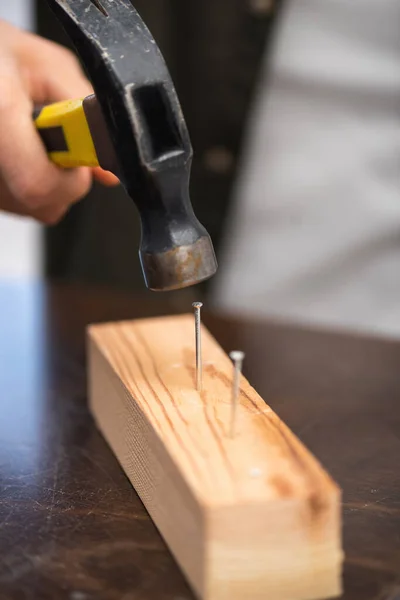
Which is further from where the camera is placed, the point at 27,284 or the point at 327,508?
the point at 27,284

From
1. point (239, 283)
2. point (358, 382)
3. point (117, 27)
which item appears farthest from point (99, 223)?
point (117, 27)

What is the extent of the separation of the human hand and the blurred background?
0.44 metres

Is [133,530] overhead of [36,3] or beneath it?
beneath

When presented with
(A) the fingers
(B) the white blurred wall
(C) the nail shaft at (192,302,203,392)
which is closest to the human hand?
(A) the fingers

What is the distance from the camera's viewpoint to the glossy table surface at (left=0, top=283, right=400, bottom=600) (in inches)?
25.7

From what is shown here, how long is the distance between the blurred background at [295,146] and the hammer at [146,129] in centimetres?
63

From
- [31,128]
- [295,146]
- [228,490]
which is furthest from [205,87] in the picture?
[228,490]

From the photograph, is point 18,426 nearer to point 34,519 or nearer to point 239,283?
point 34,519

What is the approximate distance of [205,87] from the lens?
1609mm

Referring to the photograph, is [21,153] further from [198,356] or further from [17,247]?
[17,247]

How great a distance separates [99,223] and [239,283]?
1.27ft

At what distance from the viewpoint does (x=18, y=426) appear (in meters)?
0.92

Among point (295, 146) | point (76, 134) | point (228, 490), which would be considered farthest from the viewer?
point (295, 146)

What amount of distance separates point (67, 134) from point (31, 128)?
0.07 m
